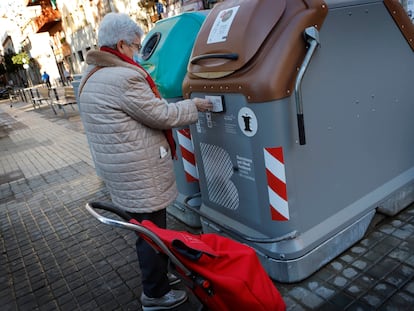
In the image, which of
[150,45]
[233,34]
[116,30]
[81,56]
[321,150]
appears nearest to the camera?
[116,30]

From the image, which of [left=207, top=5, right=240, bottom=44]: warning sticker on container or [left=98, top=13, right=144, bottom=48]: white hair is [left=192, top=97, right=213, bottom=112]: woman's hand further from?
[left=98, top=13, right=144, bottom=48]: white hair

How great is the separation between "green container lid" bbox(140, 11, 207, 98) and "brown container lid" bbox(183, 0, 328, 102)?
2.69ft

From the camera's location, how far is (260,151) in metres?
2.16

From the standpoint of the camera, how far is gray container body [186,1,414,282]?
2.14 meters

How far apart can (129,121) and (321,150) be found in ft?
3.99

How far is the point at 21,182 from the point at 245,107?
5.15 m

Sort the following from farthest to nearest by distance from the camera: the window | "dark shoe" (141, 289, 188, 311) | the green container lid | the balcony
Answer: the balcony, the window, the green container lid, "dark shoe" (141, 289, 188, 311)

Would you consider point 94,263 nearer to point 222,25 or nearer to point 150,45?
point 150,45

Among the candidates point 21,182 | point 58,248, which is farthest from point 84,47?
point 58,248

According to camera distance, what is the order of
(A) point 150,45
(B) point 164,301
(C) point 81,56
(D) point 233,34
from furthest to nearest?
(C) point 81,56 < (A) point 150,45 < (B) point 164,301 < (D) point 233,34

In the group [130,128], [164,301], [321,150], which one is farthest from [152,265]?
[321,150]

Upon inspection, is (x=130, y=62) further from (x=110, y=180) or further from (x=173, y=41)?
(x=173, y=41)

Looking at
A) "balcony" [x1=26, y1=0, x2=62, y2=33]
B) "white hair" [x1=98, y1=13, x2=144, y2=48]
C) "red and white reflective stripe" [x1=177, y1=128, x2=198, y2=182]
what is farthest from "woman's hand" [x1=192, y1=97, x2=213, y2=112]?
"balcony" [x1=26, y1=0, x2=62, y2=33]

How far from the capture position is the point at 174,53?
3035 millimetres
